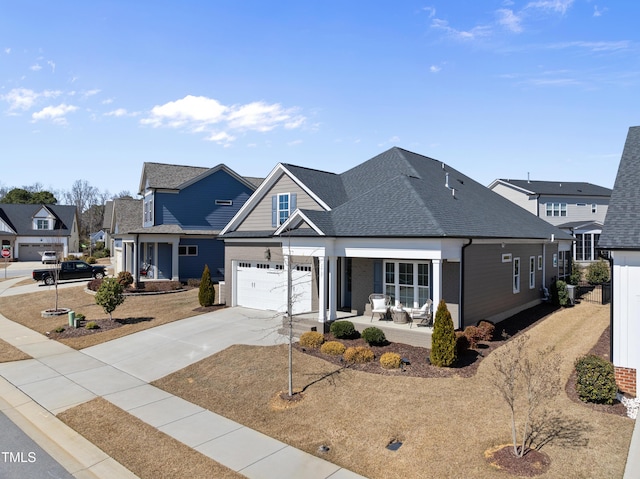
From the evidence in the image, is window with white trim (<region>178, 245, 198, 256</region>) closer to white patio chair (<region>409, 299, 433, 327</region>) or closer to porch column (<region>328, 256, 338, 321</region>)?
porch column (<region>328, 256, 338, 321</region>)

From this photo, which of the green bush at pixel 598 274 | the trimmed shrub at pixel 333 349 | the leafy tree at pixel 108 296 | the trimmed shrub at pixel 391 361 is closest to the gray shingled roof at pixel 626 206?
the trimmed shrub at pixel 391 361

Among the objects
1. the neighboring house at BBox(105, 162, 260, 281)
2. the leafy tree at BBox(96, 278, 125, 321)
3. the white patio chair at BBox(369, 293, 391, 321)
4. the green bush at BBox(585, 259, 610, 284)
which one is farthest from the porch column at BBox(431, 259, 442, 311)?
the neighboring house at BBox(105, 162, 260, 281)

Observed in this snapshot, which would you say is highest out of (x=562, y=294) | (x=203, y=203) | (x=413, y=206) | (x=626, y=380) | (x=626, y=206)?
(x=203, y=203)

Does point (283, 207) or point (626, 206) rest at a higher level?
point (283, 207)

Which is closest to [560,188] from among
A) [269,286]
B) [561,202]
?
[561,202]

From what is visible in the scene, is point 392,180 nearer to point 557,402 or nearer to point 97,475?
point 557,402

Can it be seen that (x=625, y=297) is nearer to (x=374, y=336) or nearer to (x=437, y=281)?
(x=437, y=281)

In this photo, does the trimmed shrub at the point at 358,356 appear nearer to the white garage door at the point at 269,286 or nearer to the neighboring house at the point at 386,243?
the neighboring house at the point at 386,243
